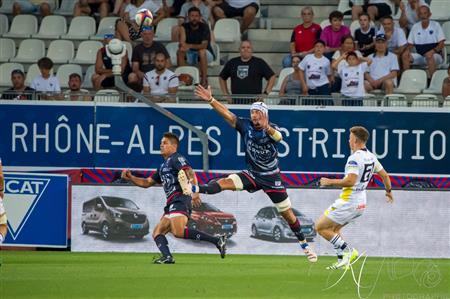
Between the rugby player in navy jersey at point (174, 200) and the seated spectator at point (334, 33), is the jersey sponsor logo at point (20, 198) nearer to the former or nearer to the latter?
the rugby player in navy jersey at point (174, 200)

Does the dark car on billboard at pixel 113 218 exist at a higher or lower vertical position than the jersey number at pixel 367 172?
lower

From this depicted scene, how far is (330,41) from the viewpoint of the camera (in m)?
23.0

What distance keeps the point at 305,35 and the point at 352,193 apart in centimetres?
755

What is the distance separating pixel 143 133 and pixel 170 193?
3960mm

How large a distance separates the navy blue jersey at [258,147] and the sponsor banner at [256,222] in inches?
95.0

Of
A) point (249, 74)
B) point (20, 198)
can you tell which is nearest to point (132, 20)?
point (249, 74)

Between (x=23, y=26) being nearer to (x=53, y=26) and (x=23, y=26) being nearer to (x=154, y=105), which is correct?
(x=53, y=26)

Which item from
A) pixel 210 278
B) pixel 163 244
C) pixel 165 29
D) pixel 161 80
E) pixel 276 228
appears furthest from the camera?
pixel 165 29

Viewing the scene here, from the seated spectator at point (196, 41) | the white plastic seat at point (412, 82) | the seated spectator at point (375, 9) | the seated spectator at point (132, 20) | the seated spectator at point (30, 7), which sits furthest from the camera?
the seated spectator at point (30, 7)

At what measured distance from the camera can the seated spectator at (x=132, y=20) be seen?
926 inches

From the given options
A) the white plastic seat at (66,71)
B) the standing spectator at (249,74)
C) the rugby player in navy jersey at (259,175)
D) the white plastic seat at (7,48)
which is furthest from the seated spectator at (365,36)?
the white plastic seat at (7,48)

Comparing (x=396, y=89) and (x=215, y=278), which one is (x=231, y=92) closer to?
(x=396, y=89)

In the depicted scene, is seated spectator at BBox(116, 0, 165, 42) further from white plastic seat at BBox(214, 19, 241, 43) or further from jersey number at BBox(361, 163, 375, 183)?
jersey number at BBox(361, 163, 375, 183)

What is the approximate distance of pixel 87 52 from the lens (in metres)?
24.5
